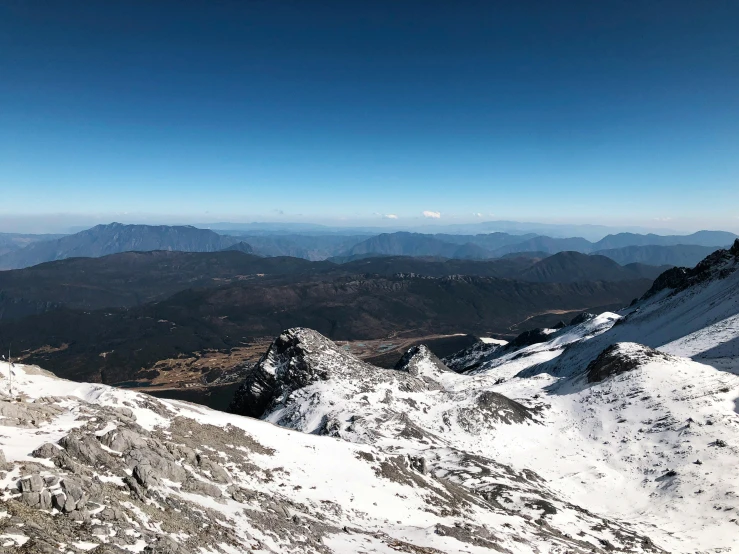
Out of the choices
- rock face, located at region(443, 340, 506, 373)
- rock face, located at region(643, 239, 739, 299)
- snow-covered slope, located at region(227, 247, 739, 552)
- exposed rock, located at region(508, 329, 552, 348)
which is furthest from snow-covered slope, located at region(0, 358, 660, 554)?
rock face, located at region(443, 340, 506, 373)

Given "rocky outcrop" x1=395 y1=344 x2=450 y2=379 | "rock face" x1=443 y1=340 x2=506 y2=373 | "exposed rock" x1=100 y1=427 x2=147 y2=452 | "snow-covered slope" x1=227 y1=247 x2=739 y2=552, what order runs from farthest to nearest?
"rock face" x1=443 y1=340 x2=506 y2=373 → "rocky outcrop" x1=395 y1=344 x2=450 y2=379 → "snow-covered slope" x1=227 y1=247 x2=739 y2=552 → "exposed rock" x1=100 y1=427 x2=147 y2=452

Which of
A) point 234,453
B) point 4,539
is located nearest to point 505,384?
point 234,453

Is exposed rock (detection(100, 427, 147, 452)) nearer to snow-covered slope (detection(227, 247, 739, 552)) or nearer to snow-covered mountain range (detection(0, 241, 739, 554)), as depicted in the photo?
snow-covered mountain range (detection(0, 241, 739, 554))

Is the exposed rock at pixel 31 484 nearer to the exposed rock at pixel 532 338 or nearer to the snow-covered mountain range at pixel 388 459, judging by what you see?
the snow-covered mountain range at pixel 388 459

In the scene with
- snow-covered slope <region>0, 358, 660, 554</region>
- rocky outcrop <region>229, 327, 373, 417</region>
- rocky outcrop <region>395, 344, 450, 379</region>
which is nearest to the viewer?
snow-covered slope <region>0, 358, 660, 554</region>

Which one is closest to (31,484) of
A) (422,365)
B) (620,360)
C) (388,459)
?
(388,459)

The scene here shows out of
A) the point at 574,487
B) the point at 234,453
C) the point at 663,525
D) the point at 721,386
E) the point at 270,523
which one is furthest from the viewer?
the point at 721,386

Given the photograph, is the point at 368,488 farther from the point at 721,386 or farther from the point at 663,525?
the point at 721,386

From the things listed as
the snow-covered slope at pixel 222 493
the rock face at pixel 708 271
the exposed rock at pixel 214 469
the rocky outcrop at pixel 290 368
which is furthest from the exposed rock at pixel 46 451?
the rock face at pixel 708 271
